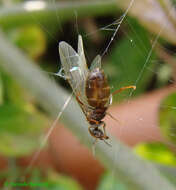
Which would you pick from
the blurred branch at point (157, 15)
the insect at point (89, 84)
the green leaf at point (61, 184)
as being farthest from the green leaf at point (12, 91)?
the insect at point (89, 84)

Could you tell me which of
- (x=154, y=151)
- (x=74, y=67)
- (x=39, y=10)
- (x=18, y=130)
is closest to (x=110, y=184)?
(x=154, y=151)

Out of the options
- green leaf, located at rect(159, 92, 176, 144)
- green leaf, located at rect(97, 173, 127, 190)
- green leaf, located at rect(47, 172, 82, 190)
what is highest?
green leaf, located at rect(159, 92, 176, 144)

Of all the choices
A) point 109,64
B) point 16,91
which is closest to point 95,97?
point 16,91

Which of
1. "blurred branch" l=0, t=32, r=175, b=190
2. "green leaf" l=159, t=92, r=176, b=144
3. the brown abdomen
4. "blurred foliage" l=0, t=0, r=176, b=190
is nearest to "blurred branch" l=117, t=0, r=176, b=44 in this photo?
"blurred foliage" l=0, t=0, r=176, b=190

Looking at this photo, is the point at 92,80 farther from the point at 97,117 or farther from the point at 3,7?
the point at 3,7

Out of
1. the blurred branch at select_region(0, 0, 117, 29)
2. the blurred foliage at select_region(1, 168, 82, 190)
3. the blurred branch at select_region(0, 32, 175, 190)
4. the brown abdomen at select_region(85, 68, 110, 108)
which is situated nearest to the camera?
the brown abdomen at select_region(85, 68, 110, 108)

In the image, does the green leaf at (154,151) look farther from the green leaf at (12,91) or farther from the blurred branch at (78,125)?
the green leaf at (12,91)

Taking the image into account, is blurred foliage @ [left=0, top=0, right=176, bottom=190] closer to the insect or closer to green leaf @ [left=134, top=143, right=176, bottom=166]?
green leaf @ [left=134, top=143, right=176, bottom=166]

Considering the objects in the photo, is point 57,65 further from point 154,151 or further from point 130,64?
point 154,151
